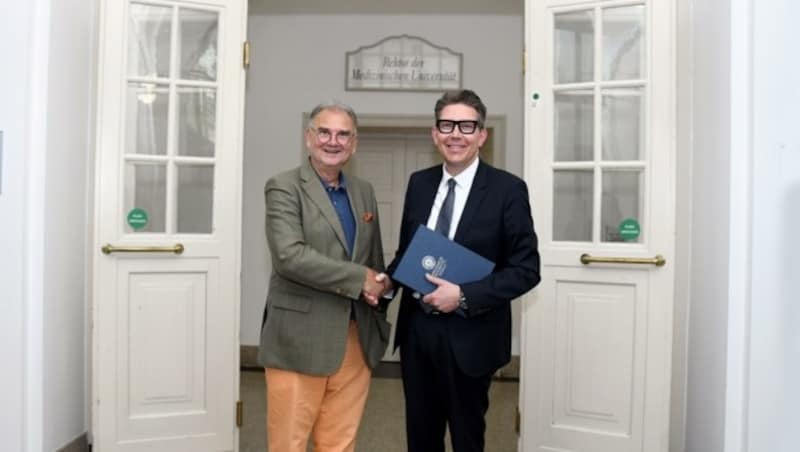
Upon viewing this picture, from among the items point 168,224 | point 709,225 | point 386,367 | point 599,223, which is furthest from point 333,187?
point 386,367

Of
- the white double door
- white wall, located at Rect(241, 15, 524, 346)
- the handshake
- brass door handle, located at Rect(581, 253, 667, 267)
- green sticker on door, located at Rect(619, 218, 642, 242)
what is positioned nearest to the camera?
the handshake

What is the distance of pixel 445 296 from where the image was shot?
183cm

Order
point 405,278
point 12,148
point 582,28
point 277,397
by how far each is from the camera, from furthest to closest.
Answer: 1. point 582,28
2. point 12,148
3. point 277,397
4. point 405,278

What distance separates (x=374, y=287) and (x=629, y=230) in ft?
4.60

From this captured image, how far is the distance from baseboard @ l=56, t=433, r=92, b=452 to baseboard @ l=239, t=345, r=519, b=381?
206 centimetres

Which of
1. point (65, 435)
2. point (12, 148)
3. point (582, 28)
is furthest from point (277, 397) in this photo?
point (582, 28)

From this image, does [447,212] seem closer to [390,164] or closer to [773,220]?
[773,220]

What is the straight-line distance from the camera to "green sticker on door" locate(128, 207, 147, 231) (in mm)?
2797

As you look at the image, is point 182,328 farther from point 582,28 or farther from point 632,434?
point 582,28

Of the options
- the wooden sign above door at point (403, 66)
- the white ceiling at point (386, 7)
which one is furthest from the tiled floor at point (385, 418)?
the white ceiling at point (386, 7)

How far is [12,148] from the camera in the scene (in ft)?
7.73

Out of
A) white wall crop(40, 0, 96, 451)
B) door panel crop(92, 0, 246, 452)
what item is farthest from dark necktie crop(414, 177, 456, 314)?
white wall crop(40, 0, 96, 451)

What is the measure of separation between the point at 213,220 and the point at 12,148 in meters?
0.87

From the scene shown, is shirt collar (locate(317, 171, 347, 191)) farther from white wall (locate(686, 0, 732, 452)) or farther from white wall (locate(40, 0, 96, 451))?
white wall (locate(686, 0, 732, 452))
